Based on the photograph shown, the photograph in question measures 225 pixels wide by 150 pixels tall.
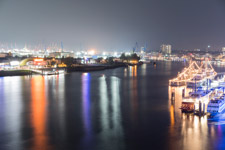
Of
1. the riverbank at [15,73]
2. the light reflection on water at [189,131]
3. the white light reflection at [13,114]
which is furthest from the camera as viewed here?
the riverbank at [15,73]

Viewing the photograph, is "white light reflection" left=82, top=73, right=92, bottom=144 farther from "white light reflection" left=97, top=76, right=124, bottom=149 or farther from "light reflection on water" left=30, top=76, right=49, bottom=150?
"light reflection on water" left=30, top=76, right=49, bottom=150

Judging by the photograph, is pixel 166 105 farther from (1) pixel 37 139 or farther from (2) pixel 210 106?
(1) pixel 37 139

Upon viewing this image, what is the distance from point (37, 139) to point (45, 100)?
2904 millimetres

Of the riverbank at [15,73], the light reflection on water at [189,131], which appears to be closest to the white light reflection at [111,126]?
the light reflection on water at [189,131]

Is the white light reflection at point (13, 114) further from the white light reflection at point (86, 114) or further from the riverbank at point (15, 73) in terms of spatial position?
the riverbank at point (15, 73)

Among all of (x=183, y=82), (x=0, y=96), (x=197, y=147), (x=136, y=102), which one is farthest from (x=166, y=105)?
(x=0, y=96)

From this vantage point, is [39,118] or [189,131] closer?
[189,131]

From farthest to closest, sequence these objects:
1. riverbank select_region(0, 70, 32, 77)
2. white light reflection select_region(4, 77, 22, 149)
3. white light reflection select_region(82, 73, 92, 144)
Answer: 1. riverbank select_region(0, 70, 32, 77)
2. white light reflection select_region(82, 73, 92, 144)
3. white light reflection select_region(4, 77, 22, 149)

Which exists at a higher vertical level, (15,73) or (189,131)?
(15,73)

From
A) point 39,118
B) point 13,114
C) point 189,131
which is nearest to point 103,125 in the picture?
point 39,118

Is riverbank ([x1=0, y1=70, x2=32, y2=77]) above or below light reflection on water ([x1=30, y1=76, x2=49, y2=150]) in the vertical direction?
above

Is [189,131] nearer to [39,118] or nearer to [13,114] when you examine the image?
[39,118]

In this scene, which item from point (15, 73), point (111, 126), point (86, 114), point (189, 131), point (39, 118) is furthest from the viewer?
point (15, 73)

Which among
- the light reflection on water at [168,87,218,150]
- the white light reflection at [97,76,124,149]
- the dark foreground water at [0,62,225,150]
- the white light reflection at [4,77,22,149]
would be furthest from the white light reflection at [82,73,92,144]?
the light reflection on water at [168,87,218,150]
